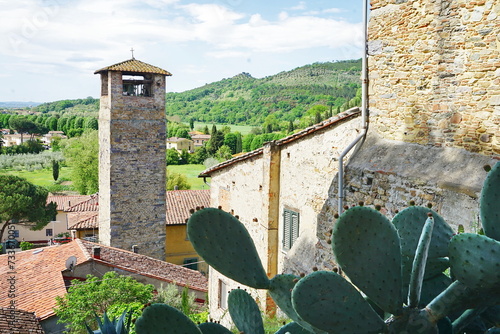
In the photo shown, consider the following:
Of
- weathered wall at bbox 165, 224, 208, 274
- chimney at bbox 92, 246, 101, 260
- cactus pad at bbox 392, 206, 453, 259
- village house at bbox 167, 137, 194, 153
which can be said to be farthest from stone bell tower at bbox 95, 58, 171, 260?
village house at bbox 167, 137, 194, 153

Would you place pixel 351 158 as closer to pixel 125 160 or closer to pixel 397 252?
pixel 397 252

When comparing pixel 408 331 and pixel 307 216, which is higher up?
pixel 408 331

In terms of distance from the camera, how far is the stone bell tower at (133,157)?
20.3 m

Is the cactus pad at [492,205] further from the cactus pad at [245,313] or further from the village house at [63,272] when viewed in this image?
the village house at [63,272]

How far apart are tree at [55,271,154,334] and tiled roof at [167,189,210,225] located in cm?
1142

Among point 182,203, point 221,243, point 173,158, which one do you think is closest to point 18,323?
point 221,243

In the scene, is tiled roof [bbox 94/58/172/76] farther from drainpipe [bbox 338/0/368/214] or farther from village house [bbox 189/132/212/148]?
village house [bbox 189/132/212/148]

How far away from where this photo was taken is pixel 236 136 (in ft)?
213

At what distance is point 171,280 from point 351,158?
10.4 m

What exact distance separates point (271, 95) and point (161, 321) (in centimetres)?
8717

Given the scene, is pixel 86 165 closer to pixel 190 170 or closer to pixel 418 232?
pixel 190 170

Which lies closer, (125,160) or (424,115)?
(424,115)

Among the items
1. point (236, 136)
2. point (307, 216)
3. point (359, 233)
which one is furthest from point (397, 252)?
point (236, 136)

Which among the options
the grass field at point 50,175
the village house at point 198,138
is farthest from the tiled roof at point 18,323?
the village house at point 198,138
